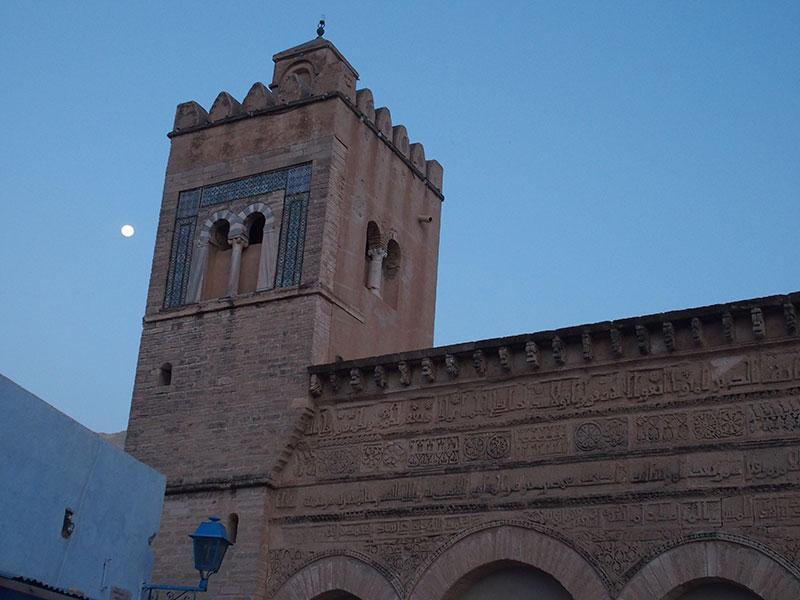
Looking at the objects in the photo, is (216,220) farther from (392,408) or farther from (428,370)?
(428,370)

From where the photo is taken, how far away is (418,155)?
13508mm

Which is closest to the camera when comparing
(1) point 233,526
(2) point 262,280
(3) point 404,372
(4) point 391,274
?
(3) point 404,372

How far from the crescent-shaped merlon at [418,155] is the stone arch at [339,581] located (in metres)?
5.19

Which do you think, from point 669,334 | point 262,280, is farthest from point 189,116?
point 669,334

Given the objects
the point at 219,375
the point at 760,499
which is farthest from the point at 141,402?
the point at 760,499

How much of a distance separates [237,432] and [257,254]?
2.05m

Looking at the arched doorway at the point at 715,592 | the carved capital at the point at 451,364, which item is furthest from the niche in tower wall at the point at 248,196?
the arched doorway at the point at 715,592

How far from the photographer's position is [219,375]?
1130 centimetres

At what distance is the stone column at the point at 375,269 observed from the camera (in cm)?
1222

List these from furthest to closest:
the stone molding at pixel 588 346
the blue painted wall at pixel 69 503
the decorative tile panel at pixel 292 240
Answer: the decorative tile panel at pixel 292 240 → the stone molding at pixel 588 346 → the blue painted wall at pixel 69 503

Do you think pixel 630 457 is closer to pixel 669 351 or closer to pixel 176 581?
pixel 669 351

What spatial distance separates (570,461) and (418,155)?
5.35 metres

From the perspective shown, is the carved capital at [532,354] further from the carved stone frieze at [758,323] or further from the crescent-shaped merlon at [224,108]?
the crescent-shaped merlon at [224,108]

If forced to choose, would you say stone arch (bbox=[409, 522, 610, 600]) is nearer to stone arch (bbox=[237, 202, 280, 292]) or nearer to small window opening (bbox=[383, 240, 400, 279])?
Answer: stone arch (bbox=[237, 202, 280, 292])
